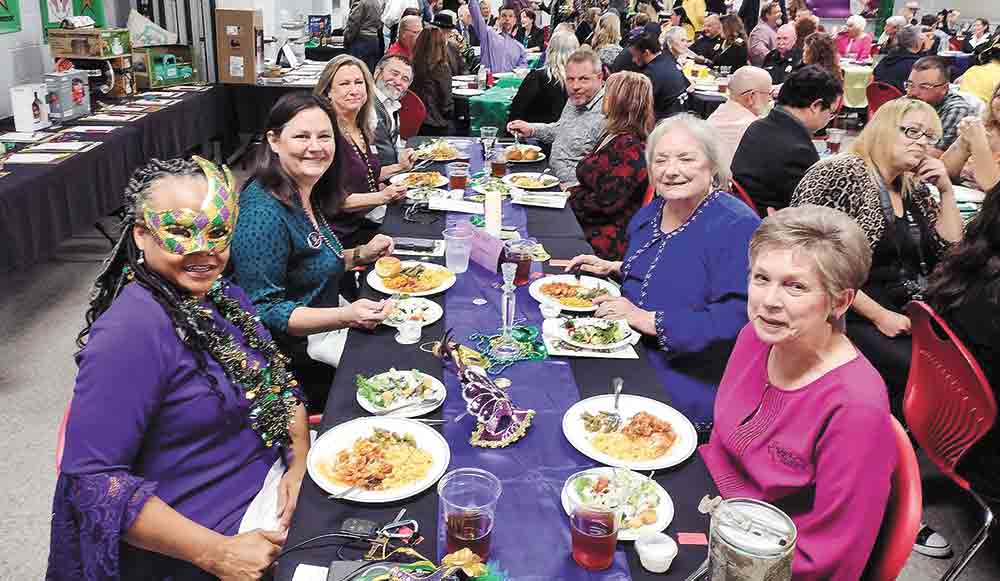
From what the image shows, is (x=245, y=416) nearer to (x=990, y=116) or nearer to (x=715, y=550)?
(x=715, y=550)

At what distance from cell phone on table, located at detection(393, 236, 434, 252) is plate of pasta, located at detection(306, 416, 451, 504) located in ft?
4.31

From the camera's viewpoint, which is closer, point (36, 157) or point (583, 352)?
point (583, 352)

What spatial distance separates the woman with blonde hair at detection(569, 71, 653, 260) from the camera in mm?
3516

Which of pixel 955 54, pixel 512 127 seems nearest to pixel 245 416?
pixel 512 127

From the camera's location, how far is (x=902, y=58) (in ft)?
25.7

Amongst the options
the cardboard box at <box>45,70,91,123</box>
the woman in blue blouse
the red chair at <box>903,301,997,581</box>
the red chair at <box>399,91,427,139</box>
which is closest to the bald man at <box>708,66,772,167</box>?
the red chair at <box>399,91,427,139</box>

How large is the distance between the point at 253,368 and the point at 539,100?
475 centimetres

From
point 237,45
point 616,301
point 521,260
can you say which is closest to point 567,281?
point 521,260

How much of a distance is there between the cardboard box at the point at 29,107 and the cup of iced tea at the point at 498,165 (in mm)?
2892

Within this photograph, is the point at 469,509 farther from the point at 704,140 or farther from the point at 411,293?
the point at 704,140

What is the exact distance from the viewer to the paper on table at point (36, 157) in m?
4.01

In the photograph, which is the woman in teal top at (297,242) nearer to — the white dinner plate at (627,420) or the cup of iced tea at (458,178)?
the white dinner plate at (627,420)

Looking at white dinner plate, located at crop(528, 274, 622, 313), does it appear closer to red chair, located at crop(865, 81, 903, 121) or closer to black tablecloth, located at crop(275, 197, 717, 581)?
black tablecloth, located at crop(275, 197, 717, 581)

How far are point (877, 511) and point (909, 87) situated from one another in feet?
14.7
